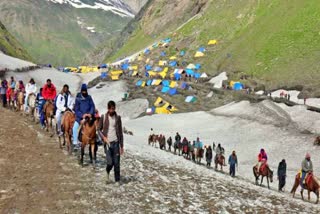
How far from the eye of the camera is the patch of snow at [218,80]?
108700 mm

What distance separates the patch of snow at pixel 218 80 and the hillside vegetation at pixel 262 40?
1541mm

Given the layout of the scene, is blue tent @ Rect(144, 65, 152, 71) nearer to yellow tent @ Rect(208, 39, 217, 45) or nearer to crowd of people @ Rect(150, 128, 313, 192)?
yellow tent @ Rect(208, 39, 217, 45)

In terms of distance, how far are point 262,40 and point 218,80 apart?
62.1ft

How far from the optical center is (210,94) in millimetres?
96625

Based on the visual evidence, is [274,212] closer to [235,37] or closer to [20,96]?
[20,96]

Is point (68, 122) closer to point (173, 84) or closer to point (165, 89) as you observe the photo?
point (165, 89)

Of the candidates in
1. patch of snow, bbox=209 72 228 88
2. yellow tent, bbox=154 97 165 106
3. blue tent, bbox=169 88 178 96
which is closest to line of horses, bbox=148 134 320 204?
yellow tent, bbox=154 97 165 106

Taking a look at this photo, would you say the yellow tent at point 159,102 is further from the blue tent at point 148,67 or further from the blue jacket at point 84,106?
the blue jacket at point 84,106

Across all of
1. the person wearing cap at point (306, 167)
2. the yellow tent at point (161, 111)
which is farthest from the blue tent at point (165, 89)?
the person wearing cap at point (306, 167)

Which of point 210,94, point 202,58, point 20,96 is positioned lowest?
point 20,96

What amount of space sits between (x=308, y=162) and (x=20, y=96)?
22858 millimetres

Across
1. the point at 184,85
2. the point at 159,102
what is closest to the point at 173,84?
the point at 184,85

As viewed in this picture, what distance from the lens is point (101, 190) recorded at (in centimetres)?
1578

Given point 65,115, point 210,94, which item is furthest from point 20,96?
point 210,94
